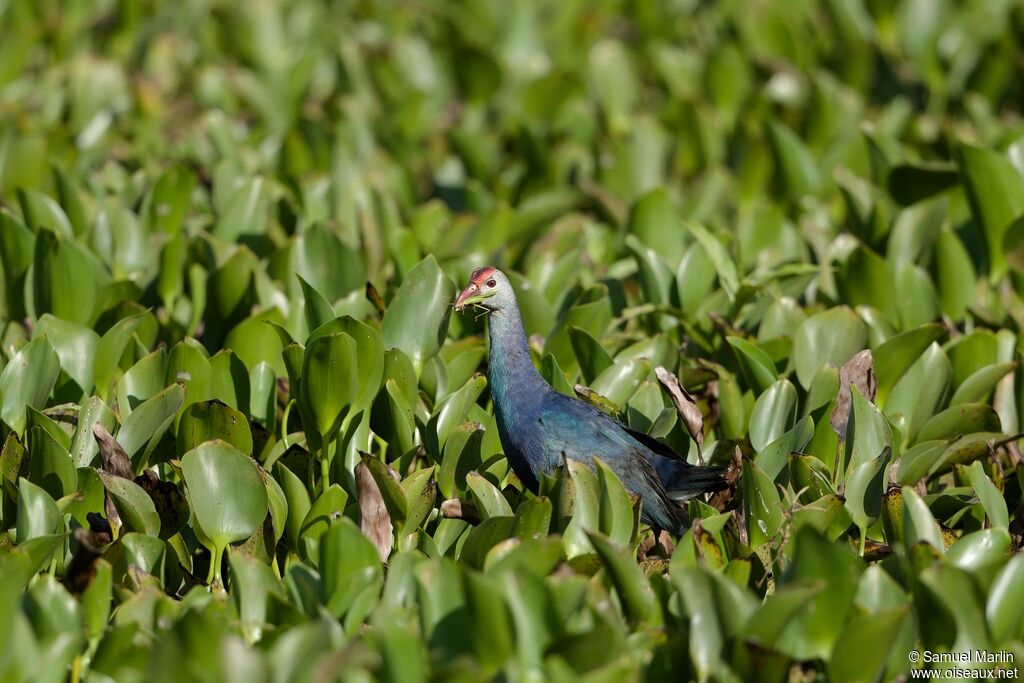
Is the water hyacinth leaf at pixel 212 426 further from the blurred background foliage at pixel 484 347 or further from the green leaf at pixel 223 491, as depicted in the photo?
the green leaf at pixel 223 491

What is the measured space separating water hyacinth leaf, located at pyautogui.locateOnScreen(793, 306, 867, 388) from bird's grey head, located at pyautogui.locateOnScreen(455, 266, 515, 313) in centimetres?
113

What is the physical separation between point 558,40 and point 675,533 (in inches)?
229

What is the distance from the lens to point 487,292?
15.0 ft

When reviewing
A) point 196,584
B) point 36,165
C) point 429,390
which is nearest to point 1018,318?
point 429,390

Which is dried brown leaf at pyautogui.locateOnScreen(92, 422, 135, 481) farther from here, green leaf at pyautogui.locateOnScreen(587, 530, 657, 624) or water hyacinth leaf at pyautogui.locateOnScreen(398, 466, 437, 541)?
green leaf at pyautogui.locateOnScreen(587, 530, 657, 624)

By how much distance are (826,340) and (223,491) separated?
2.27m

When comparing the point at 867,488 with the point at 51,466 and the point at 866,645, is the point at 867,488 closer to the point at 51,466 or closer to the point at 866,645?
the point at 866,645

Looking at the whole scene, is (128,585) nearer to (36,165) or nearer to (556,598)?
(556,598)

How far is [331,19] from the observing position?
9.98 metres

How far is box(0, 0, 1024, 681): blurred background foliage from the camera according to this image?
3.46m

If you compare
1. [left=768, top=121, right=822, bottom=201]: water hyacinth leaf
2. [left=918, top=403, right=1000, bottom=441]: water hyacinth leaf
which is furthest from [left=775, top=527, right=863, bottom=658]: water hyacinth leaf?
[left=768, top=121, right=822, bottom=201]: water hyacinth leaf

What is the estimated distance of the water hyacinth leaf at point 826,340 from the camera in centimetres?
501

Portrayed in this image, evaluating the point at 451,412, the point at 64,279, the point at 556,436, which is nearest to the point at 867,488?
the point at 556,436

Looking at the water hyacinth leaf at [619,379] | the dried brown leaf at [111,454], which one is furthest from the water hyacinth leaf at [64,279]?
the water hyacinth leaf at [619,379]
